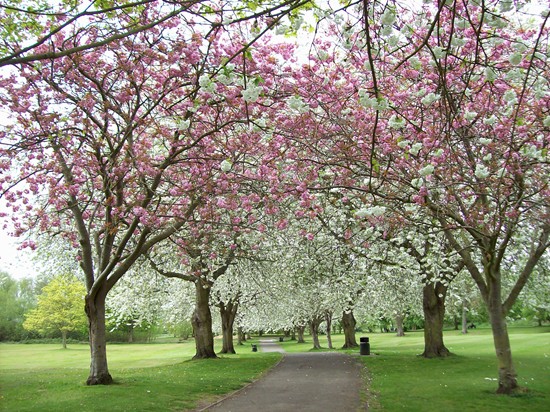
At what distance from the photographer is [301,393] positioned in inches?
480

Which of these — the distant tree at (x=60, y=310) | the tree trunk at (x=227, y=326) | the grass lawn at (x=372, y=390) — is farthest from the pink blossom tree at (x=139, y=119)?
the distant tree at (x=60, y=310)

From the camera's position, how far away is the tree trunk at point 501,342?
36.3 feet

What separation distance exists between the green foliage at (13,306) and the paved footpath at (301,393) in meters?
61.3

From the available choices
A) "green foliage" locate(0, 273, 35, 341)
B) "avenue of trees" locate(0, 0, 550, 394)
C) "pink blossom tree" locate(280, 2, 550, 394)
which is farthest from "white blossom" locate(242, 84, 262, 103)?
"green foliage" locate(0, 273, 35, 341)

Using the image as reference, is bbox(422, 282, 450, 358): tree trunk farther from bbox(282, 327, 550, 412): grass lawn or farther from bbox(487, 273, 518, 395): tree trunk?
bbox(487, 273, 518, 395): tree trunk

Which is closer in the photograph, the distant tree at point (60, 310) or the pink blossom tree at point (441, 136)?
the pink blossom tree at point (441, 136)

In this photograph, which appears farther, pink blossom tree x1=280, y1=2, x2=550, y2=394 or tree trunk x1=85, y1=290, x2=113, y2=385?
tree trunk x1=85, y1=290, x2=113, y2=385

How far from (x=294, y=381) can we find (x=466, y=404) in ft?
19.8

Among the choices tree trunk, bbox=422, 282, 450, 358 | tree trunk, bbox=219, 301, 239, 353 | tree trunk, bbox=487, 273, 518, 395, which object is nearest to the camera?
tree trunk, bbox=487, 273, 518, 395

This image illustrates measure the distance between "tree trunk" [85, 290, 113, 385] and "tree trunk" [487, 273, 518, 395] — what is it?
10.3 meters

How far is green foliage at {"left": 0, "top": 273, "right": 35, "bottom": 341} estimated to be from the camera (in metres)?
69.4

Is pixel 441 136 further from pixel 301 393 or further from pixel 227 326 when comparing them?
pixel 227 326

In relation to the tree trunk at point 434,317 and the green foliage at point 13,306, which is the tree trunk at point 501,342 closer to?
the tree trunk at point 434,317

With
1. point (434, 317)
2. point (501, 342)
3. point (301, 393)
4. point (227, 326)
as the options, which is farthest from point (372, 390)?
point (227, 326)
